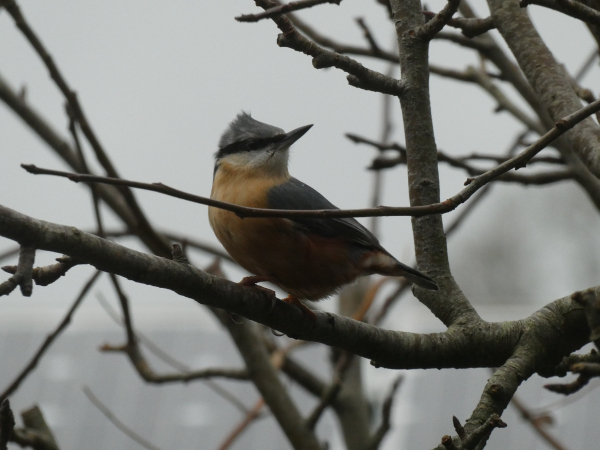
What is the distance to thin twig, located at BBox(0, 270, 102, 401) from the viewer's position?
3.36 metres

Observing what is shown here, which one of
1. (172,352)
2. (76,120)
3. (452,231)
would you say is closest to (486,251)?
(172,352)

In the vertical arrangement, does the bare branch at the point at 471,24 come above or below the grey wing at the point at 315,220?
above

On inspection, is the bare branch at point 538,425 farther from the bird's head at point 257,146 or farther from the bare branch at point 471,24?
the bare branch at point 471,24

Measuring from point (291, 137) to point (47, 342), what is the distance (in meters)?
1.85

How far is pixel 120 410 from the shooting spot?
899 cm

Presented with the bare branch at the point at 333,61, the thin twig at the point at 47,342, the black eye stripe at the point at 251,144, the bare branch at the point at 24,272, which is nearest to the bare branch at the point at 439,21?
the bare branch at the point at 333,61

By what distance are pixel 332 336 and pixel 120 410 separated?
7114mm

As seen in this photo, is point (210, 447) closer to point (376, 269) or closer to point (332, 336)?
point (376, 269)

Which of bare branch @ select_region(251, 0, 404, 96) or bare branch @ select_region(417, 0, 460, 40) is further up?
bare branch @ select_region(417, 0, 460, 40)

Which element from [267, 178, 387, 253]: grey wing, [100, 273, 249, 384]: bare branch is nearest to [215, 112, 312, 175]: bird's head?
[267, 178, 387, 253]: grey wing

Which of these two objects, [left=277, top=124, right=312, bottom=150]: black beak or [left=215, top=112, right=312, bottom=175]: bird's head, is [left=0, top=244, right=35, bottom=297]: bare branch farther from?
[left=277, top=124, right=312, bottom=150]: black beak

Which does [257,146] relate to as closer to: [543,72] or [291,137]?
[291,137]

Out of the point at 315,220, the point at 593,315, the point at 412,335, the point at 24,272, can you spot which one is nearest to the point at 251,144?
the point at 315,220

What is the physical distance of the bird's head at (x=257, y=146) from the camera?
4.30 m
